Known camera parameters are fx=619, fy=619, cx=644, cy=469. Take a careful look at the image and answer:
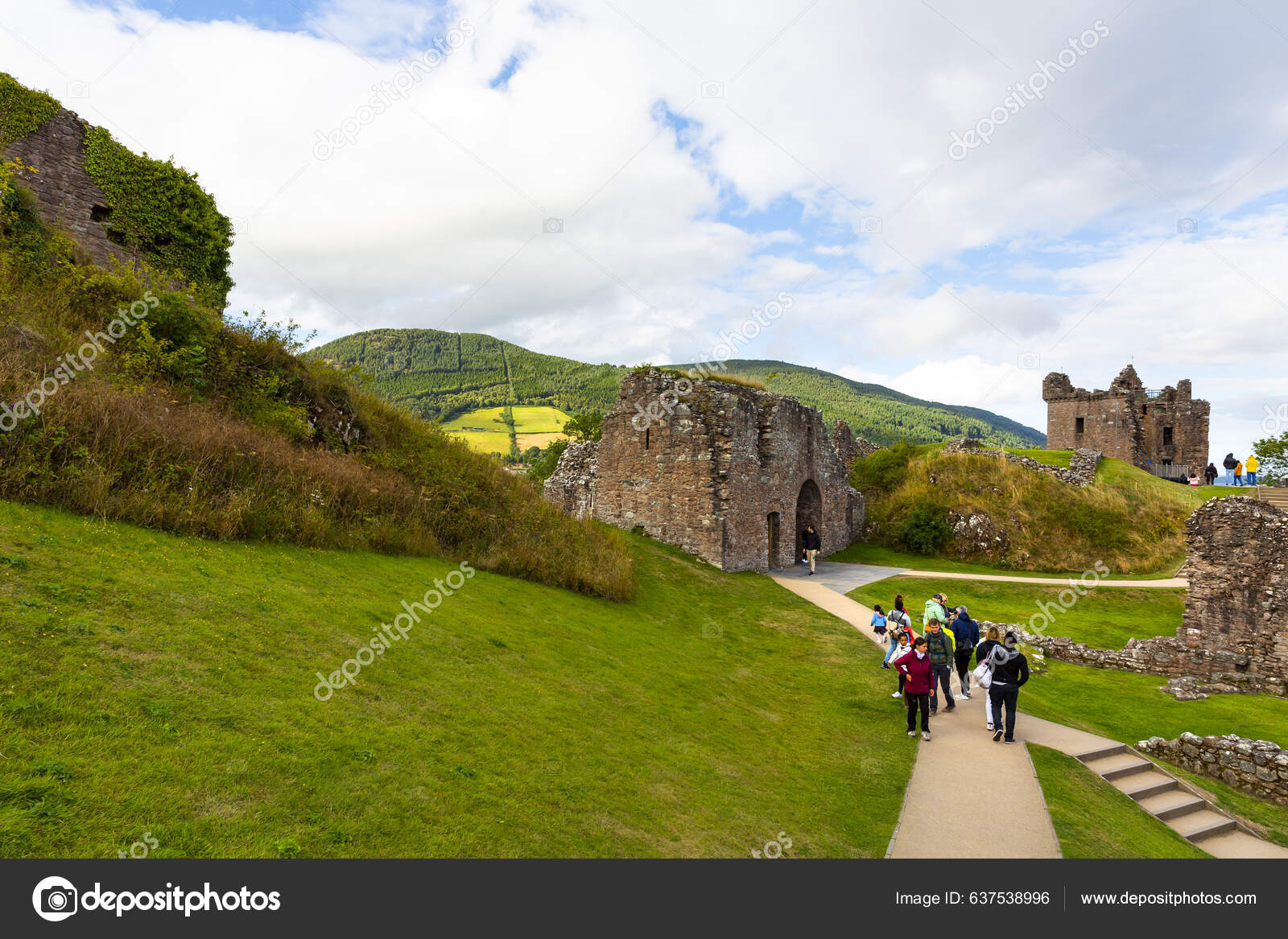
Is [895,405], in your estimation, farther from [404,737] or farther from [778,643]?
[404,737]

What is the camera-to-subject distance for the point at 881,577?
1011 inches

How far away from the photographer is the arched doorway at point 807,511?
98.5 feet

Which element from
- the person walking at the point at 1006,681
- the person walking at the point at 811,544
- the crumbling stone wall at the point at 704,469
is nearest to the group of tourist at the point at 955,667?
the person walking at the point at 1006,681

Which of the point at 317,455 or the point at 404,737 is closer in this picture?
the point at 404,737

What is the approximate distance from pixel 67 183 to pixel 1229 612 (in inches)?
1287

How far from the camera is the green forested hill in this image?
393 ft

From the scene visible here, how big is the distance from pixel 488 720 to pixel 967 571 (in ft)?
86.8

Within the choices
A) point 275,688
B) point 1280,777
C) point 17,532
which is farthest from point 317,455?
point 1280,777

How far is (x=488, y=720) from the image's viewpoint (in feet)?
22.5

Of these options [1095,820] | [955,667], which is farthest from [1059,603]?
[1095,820]

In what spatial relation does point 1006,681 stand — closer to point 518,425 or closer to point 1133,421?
point 1133,421

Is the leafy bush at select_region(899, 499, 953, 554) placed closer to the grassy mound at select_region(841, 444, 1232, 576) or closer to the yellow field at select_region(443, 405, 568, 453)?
the grassy mound at select_region(841, 444, 1232, 576)

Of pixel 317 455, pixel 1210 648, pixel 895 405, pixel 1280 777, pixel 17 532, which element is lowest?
pixel 1280 777
